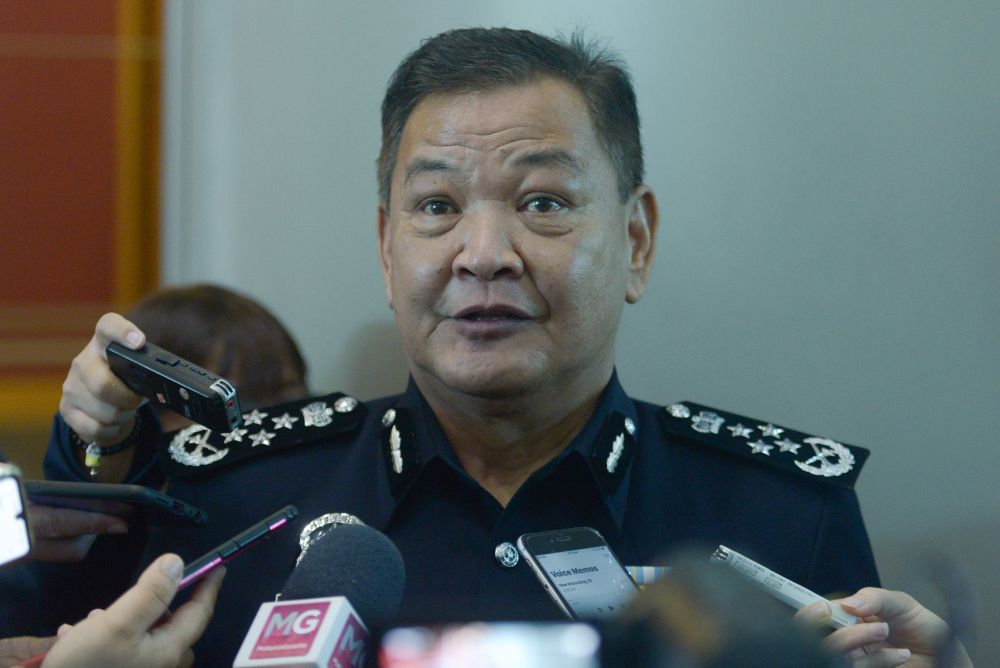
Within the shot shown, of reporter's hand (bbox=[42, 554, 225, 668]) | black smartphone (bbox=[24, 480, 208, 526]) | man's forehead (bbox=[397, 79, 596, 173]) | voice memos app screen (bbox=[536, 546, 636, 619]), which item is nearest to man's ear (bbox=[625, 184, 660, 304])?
man's forehead (bbox=[397, 79, 596, 173])

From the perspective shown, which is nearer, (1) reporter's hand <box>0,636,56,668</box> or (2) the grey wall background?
Result: (1) reporter's hand <box>0,636,56,668</box>

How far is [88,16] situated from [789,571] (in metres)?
1.46

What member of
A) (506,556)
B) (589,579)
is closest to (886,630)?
(589,579)

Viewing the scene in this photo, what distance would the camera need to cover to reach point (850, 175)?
198cm

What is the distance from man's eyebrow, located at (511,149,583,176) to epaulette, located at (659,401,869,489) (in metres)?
0.39

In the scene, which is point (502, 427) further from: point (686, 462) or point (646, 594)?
point (646, 594)

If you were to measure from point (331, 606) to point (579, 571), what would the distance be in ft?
1.20

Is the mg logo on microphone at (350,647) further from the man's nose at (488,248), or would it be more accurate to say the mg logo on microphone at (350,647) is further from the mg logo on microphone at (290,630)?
the man's nose at (488,248)

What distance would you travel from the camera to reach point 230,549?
1.01 meters

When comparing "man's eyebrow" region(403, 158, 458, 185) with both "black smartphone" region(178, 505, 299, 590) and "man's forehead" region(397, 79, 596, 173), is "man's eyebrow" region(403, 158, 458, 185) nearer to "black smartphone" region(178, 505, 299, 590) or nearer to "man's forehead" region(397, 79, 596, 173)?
"man's forehead" region(397, 79, 596, 173)

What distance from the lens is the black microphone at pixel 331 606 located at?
29.6 inches

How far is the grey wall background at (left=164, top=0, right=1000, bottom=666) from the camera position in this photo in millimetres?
1972

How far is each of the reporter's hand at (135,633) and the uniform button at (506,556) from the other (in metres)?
0.44

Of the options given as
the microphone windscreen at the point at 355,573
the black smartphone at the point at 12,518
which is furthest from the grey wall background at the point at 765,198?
the black smartphone at the point at 12,518
